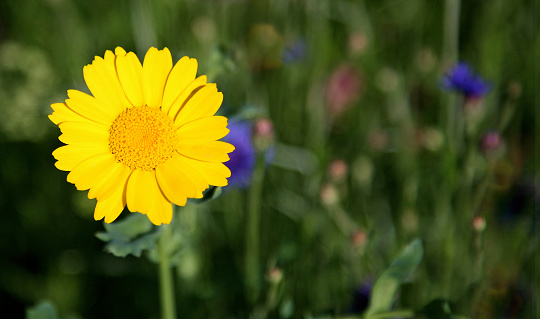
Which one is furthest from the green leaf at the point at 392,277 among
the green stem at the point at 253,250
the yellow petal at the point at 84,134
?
the yellow petal at the point at 84,134

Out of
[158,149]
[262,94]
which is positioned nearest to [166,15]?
[262,94]

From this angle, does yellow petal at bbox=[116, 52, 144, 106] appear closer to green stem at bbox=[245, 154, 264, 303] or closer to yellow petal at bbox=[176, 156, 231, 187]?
yellow petal at bbox=[176, 156, 231, 187]

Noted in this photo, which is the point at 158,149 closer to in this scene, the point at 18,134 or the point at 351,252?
the point at 351,252

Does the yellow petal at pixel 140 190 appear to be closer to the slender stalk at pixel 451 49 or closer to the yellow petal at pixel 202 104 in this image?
the yellow petal at pixel 202 104

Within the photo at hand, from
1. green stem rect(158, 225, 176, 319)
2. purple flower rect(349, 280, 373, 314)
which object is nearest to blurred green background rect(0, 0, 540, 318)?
purple flower rect(349, 280, 373, 314)

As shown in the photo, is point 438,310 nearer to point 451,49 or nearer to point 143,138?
point 143,138

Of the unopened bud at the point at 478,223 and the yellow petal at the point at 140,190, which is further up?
the yellow petal at the point at 140,190
